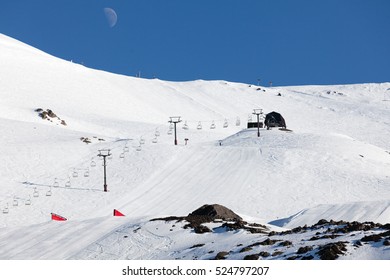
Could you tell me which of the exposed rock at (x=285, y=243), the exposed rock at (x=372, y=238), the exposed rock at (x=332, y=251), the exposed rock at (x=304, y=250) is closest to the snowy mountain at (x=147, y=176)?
the exposed rock at (x=372, y=238)

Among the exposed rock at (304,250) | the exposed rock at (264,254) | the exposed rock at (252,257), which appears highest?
the exposed rock at (304,250)

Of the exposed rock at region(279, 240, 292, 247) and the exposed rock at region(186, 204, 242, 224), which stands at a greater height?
the exposed rock at region(186, 204, 242, 224)

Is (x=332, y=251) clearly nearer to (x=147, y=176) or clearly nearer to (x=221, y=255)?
(x=221, y=255)

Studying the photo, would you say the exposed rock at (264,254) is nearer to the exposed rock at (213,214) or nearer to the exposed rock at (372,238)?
the exposed rock at (372,238)

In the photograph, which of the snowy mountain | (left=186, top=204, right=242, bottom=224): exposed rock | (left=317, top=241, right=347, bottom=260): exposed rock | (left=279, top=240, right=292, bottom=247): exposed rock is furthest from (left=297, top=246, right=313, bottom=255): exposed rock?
(left=186, top=204, right=242, bottom=224): exposed rock

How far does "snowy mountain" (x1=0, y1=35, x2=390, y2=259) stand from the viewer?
2834 centimetres

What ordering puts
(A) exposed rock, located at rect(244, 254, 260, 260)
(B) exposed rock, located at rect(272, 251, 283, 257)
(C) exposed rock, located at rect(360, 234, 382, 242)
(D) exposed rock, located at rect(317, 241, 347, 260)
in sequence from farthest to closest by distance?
(B) exposed rock, located at rect(272, 251, 283, 257) → (A) exposed rock, located at rect(244, 254, 260, 260) → (C) exposed rock, located at rect(360, 234, 382, 242) → (D) exposed rock, located at rect(317, 241, 347, 260)

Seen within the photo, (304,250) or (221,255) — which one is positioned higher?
(304,250)

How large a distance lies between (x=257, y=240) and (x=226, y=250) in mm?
1239

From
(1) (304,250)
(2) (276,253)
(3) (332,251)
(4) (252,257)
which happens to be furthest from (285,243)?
(3) (332,251)

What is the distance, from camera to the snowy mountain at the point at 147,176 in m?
28.3

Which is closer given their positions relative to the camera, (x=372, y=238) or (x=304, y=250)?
(x=372, y=238)

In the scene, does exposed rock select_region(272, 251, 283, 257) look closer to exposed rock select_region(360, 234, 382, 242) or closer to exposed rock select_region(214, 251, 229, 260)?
exposed rock select_region(214, 251, 229, 260)

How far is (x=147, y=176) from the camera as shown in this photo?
50031mm
